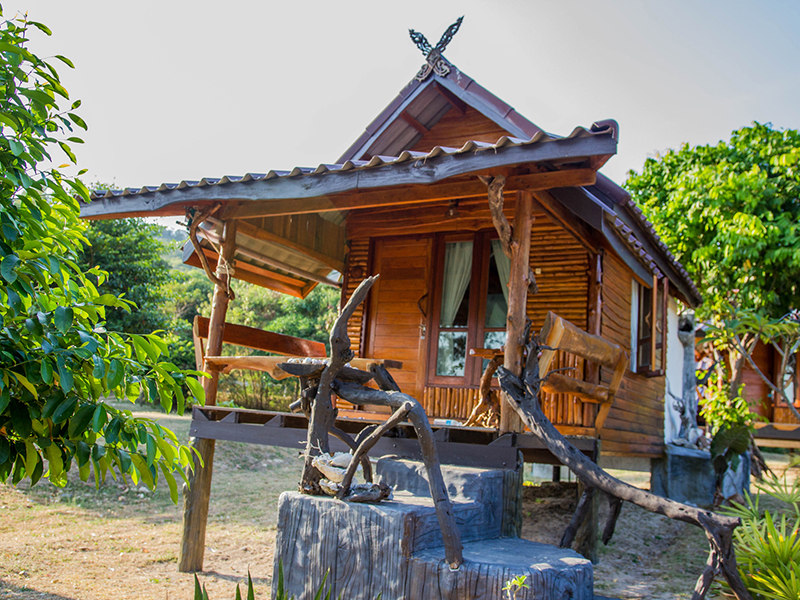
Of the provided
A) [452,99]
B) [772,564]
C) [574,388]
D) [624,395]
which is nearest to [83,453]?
[574,388]

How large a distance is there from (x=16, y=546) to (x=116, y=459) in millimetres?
6359

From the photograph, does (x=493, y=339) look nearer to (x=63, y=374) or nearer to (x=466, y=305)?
(x=466, y=305)

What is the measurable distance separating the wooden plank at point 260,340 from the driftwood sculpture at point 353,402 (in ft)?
9.30

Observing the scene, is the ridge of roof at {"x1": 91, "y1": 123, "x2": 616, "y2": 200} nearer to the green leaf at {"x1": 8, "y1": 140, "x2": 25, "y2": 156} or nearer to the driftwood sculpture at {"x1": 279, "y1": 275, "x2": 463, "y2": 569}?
the driftwood sculpture at {"x1": 279, "y1": 275, "x2": 463, "y2": 569}

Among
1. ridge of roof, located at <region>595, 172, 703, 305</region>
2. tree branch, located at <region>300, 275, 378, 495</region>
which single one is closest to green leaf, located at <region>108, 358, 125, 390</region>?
tree branch, located at <region>300, 275, 378, 495</region>

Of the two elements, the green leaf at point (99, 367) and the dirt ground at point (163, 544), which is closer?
the green leaf at point (99, 367)

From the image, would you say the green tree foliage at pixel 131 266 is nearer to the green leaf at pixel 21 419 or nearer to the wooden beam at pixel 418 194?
the wooden beam at pixel 418 194

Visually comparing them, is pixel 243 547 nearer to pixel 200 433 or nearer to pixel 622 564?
pixel 200 433

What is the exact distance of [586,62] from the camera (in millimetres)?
14367

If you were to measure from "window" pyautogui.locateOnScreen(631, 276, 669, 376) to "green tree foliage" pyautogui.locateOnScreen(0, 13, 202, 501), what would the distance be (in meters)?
7.48

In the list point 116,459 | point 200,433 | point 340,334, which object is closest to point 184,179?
point 200,433

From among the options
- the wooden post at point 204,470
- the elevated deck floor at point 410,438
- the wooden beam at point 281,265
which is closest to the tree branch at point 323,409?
the elevated deck floor at point 410,438

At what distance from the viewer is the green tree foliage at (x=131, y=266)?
1308 cm

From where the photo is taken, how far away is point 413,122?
26.8ft
